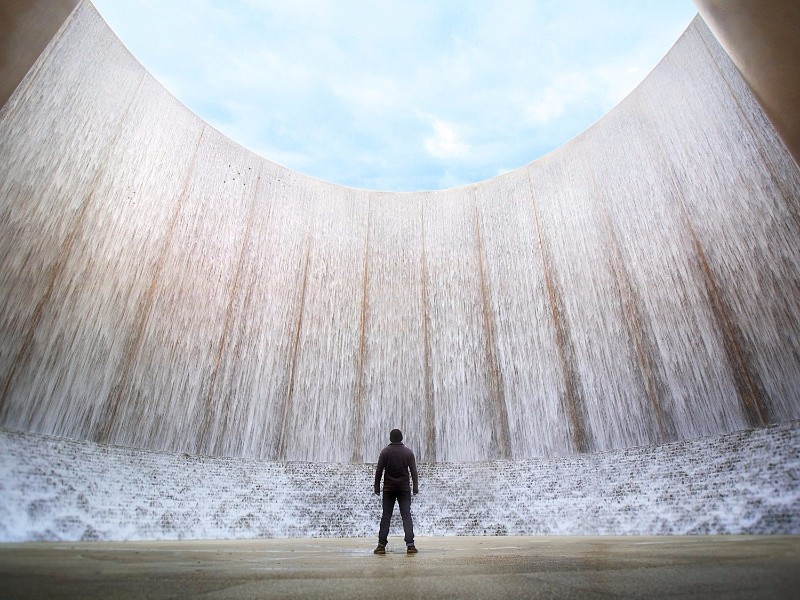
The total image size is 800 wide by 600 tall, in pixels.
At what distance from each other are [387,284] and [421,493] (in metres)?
3.16

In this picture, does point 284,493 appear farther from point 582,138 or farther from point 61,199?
point 582,138

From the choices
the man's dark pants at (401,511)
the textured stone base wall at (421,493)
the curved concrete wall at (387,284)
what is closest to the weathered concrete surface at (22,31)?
the curved concrete wall at (387,284)

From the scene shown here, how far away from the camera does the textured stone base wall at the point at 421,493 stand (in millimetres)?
3947

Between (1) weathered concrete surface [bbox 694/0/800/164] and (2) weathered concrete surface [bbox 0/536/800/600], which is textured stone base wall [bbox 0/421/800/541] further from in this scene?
(2) weathered concrete surface [bbox 0/536/800/600]

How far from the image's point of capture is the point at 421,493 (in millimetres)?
5984

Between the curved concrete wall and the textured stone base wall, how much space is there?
1.08 feet

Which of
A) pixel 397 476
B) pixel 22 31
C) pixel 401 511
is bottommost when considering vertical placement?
pixel 401 511

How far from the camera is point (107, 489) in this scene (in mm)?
4508

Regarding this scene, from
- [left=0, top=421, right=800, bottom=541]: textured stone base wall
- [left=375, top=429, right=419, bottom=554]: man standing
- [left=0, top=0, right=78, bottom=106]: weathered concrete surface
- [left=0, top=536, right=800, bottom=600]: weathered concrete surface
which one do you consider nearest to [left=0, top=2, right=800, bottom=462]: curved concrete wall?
[left=0, top=421, right=800, bottom=541]: textured stone base wall

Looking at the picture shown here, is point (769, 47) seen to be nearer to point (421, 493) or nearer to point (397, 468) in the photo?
point (397, 468)

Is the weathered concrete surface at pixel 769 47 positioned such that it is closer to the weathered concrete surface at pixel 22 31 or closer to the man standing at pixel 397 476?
the man standing at pixel 397 476

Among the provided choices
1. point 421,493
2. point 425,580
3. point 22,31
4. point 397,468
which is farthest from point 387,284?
point 425,580

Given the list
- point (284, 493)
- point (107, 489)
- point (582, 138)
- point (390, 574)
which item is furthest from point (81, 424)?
point (582, 138)

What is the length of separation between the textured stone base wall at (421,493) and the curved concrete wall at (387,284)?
0.33m
